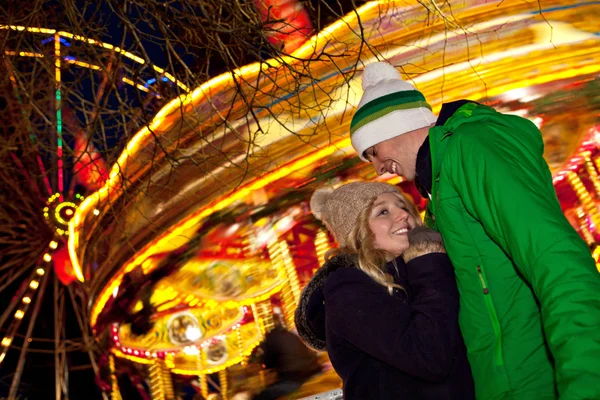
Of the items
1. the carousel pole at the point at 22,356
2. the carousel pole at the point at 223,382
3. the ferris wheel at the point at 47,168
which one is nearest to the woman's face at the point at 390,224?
the ferris wheel at the point at 47,168

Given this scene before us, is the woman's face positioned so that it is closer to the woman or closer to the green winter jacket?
the woman

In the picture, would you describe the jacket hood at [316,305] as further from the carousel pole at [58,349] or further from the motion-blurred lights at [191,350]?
the carousel pole at [58,349]

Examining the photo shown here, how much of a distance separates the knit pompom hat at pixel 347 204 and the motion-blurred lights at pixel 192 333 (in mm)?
2656

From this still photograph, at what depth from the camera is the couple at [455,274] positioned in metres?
1.74

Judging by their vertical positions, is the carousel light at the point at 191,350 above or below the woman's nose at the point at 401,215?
above

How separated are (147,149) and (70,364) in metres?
8.97

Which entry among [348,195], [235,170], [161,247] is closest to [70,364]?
[161,247]

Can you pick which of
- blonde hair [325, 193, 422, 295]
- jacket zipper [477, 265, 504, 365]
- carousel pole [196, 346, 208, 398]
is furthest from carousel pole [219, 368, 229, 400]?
jacket zipper [477, 265, 504, 365]

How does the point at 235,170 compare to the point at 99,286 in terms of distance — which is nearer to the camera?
the point at 235,170

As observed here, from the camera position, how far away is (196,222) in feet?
17.5

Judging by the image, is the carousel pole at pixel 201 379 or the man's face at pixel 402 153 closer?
the man's face at pixel 402 153

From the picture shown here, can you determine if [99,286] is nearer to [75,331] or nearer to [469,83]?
[469,83]

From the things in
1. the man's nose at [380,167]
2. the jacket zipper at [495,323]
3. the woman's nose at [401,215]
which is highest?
the man's nose at [380,167]

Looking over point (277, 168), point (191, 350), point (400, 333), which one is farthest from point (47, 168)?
point (400, 333)
